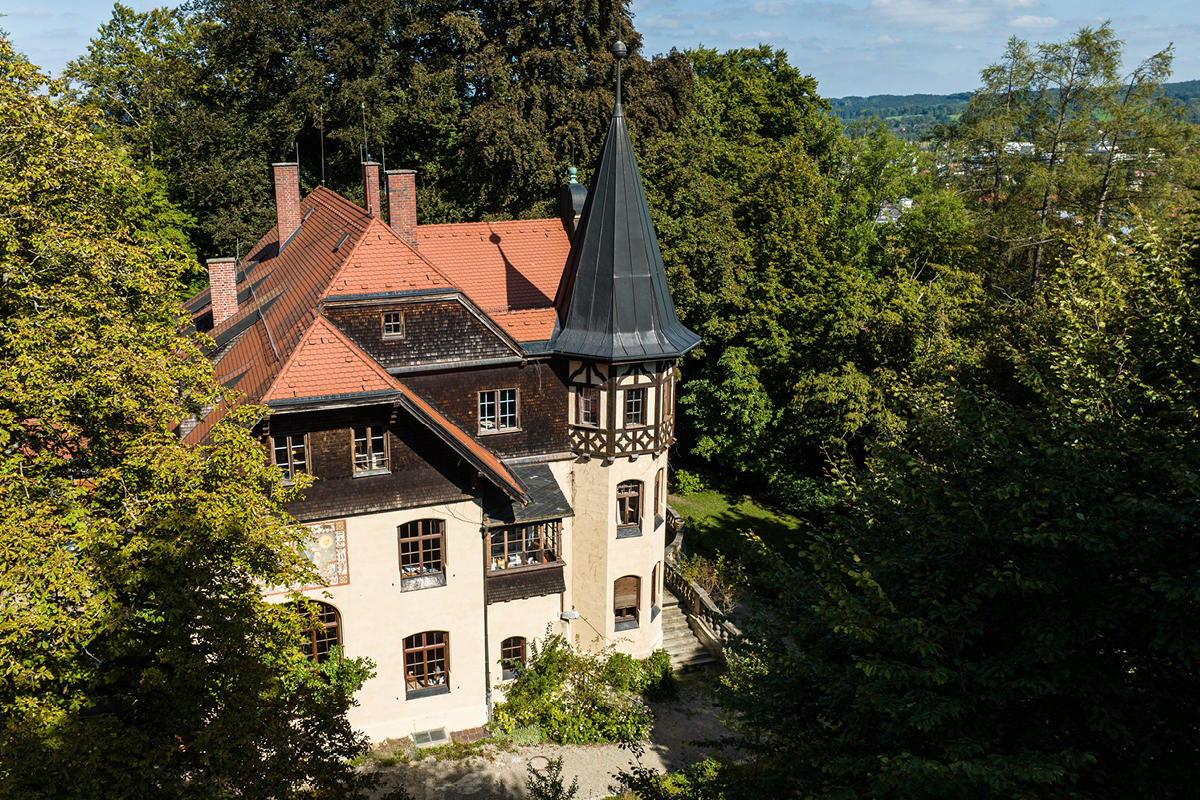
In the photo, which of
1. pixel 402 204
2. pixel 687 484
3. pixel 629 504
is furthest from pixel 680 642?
pixel 402 204

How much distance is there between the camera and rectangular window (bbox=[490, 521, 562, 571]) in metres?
22.4

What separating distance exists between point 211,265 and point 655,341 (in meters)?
15.0

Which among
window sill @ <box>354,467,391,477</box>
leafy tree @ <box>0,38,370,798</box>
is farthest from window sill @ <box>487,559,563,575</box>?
leafy tree @ <box>0,38,370,798</box>

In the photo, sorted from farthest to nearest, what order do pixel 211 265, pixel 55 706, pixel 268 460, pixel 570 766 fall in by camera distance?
pixel 211 265 → pixel 570 766 → pixel 268 460 → pixel 55 706

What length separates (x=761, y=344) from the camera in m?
35.6

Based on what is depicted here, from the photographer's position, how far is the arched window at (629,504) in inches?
930

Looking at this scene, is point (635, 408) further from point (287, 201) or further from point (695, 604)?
point (287, 201)

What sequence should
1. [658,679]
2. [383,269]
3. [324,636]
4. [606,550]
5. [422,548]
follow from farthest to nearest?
[658,679] → [606,550] → [383,269] → [422,548] → [324,636]

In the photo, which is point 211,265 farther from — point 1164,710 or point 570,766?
→ point 1164,710

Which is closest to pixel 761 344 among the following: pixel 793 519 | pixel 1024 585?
pixel 793 519

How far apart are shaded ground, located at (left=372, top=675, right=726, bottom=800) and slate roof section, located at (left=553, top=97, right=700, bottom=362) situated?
951 cm

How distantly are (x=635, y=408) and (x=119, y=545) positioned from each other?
13.0 metres

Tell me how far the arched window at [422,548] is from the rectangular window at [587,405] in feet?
15.1

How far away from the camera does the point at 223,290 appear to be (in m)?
28.9
